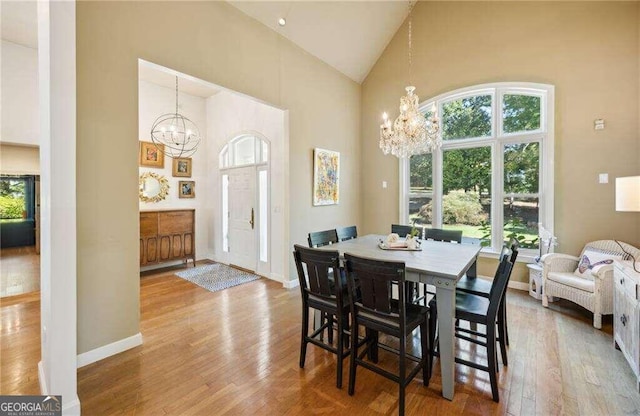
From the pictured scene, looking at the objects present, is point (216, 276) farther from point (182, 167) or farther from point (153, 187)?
point (182, 167)

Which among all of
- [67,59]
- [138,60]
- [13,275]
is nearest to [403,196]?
[138,60]

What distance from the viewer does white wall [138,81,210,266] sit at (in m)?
5.36

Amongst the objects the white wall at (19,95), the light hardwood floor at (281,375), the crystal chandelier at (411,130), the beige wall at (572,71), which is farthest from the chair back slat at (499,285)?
the white wall at (19,95)

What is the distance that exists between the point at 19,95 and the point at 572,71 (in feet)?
25.6

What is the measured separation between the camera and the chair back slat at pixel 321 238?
9.82ft

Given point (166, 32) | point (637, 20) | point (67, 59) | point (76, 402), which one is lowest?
point (76, 402)

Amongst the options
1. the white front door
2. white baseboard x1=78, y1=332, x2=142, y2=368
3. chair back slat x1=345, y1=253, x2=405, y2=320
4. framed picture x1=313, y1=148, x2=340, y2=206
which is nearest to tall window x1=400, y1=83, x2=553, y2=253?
framed picture x1=313, y1=148, x2=340, y2=206

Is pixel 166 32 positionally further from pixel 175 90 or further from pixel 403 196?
pixel 403 196

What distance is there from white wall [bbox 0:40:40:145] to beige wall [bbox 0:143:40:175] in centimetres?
81

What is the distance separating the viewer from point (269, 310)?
346cm

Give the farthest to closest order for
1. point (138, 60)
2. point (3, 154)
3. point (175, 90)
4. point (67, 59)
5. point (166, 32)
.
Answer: point (175, 90) < point (3, 154) < point (166, 32) < point (138, 60) < point (67, 59)

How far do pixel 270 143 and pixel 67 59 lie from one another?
3094mm

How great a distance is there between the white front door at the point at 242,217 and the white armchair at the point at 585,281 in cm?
433

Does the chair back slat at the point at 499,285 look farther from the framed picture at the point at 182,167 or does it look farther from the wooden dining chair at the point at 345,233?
the framed picture at the point at 182,167
